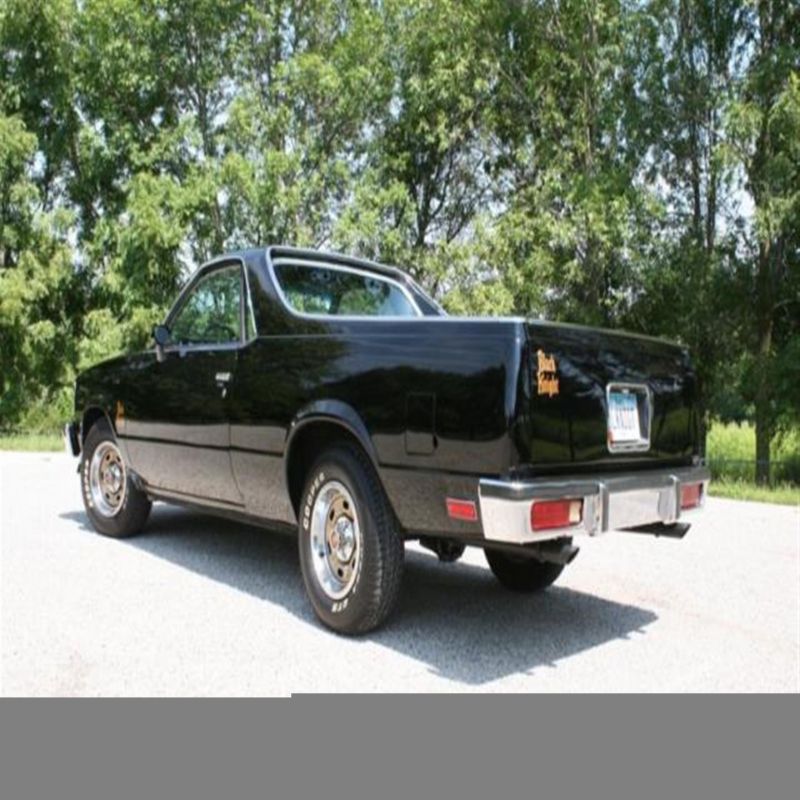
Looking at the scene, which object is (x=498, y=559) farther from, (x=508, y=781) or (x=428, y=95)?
(x=428, y=95)

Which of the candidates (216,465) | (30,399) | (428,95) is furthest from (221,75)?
(216,465)

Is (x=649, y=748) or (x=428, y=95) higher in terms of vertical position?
(x=428, y=95)

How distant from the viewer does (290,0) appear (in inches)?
865

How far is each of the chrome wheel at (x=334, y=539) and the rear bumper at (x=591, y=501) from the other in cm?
87

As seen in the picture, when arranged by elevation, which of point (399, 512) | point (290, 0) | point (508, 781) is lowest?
point (508, 781)

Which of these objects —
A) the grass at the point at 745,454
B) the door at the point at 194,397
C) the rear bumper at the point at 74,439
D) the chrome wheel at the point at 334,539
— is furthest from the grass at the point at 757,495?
the rear bumper at the point at 74,439

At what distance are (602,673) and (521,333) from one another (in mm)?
1511

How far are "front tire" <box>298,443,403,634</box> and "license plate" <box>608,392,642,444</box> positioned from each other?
43.6 inches

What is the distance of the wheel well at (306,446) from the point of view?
409cm

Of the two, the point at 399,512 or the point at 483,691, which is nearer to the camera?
the point at 483,691

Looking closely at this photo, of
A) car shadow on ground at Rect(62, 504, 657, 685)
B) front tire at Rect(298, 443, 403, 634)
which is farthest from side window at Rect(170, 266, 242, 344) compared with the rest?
car shadow on ground at Rect(62, 504, 657, 685)

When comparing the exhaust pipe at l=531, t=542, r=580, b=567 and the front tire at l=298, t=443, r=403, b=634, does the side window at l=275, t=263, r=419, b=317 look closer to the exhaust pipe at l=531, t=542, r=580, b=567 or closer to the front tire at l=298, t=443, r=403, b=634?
the front tire at l=298, t=443, r=403, b=634

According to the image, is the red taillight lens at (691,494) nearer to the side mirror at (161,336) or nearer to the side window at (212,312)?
the side window at (212,312)

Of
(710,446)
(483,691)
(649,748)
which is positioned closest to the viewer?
(649,748)
